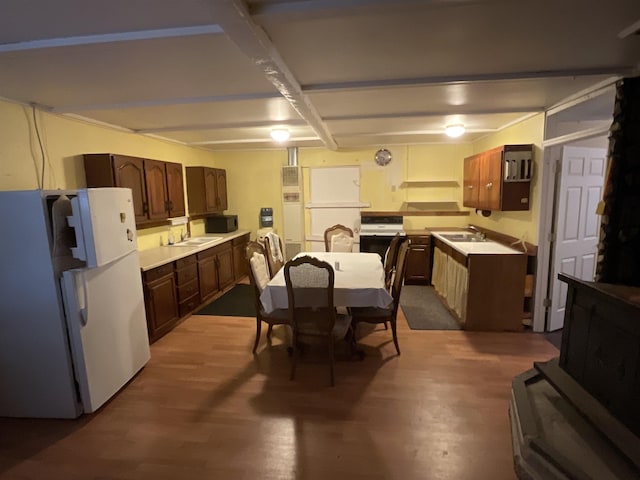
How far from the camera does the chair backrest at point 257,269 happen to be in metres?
2.94

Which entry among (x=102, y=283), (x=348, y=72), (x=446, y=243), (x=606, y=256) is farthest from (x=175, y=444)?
(x=446, y=243)

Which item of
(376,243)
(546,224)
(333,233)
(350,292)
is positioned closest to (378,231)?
(376,243)

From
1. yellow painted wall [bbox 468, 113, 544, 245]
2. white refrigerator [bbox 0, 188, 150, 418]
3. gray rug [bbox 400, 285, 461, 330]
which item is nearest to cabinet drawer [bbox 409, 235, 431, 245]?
gray rug [bbox 400, 285, 461, 330]

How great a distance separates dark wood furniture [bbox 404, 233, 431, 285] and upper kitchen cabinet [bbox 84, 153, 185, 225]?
3386mm

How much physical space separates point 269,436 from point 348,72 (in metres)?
2.41

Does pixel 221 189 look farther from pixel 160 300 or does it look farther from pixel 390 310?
pixel 390 310

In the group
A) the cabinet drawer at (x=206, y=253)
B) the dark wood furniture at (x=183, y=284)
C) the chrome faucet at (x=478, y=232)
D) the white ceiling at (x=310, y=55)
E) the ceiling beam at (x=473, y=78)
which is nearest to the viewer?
the white ceiling at (x=310, y=55)

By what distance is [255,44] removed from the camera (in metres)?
1.62

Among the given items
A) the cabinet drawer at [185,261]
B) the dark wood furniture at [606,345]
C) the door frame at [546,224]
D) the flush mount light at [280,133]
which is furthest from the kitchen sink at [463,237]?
the cabinet drawer at [185,261]

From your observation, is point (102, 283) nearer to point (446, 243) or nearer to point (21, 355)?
point (21, 355)

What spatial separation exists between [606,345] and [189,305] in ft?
12.5

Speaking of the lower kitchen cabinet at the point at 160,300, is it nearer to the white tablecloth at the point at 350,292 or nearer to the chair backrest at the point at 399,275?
the white tablecloth at the point at 350,292

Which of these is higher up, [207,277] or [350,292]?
[350,292]

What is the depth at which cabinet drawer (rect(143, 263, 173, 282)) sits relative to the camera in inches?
127
